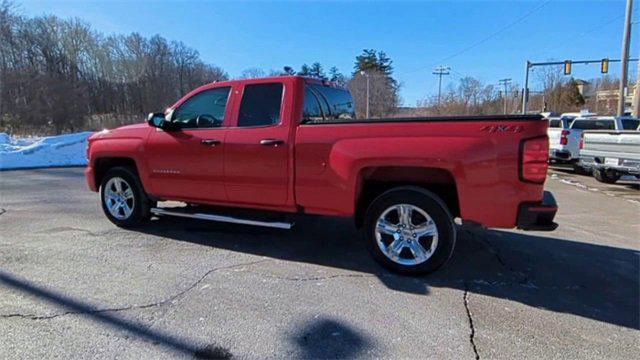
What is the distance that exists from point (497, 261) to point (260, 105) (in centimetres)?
332

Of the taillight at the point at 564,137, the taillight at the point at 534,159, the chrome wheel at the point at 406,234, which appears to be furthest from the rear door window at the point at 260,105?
the taillight at the point at 564,137

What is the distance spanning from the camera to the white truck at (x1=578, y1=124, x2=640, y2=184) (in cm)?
967

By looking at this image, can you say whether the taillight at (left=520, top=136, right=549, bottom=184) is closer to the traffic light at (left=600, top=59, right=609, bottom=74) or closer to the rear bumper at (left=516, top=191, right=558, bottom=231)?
the rear bumper at (left=516, top=191, right=558, bottom=231)

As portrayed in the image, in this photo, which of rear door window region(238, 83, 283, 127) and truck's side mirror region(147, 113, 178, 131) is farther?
truck's side mirror region(147, 113, 178, 131)

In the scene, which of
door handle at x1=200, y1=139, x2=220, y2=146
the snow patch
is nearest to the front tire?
door handle at x1=200, y1=139, x2=220, y2=146

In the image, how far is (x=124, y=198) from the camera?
5.67 meters

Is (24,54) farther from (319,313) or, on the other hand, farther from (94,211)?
(319,313)

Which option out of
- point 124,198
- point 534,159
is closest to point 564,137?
point 534,159

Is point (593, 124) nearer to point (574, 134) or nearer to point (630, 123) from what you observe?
point (630, 123)

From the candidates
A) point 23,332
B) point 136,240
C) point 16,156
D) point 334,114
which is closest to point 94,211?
point 136,240

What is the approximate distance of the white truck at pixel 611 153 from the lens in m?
9.67

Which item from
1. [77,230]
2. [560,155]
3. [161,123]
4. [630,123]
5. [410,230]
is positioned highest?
[161,123]

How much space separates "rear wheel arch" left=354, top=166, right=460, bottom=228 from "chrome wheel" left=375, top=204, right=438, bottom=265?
0.27 meters

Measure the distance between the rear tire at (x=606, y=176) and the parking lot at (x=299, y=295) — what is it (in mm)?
6723
